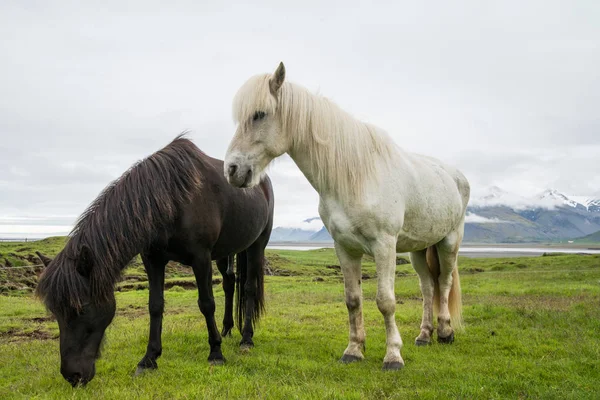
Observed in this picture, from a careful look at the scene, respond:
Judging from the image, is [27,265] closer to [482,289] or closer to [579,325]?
[482,289]

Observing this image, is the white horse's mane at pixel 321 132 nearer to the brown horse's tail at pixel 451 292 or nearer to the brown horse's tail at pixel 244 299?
the brown horse's tail at pixel 451 292

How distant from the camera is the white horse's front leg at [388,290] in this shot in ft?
17.7

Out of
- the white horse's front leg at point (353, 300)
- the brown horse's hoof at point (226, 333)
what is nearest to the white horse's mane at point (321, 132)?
the white horse's front leg at point (353, 300)

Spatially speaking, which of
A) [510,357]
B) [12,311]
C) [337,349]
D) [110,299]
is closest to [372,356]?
[337,349]

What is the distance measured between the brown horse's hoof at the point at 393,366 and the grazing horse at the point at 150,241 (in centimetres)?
218

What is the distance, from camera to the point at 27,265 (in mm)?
20719

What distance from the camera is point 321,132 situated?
18.3ft

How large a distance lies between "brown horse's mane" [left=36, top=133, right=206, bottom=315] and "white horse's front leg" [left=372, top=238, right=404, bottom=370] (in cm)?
248

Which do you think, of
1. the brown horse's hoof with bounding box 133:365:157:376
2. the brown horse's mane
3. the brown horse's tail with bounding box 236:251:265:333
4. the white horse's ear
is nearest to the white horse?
the white horse's ear

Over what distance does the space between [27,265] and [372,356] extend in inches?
797

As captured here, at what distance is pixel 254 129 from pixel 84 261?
7.73 ft

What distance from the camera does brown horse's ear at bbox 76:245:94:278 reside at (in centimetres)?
448

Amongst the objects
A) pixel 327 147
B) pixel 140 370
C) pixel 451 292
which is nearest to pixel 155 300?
pixel 140 370

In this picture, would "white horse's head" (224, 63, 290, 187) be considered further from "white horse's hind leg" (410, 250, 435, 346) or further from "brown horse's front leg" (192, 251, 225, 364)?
"white horse's hind leg" (410, 250, 435, 346)
